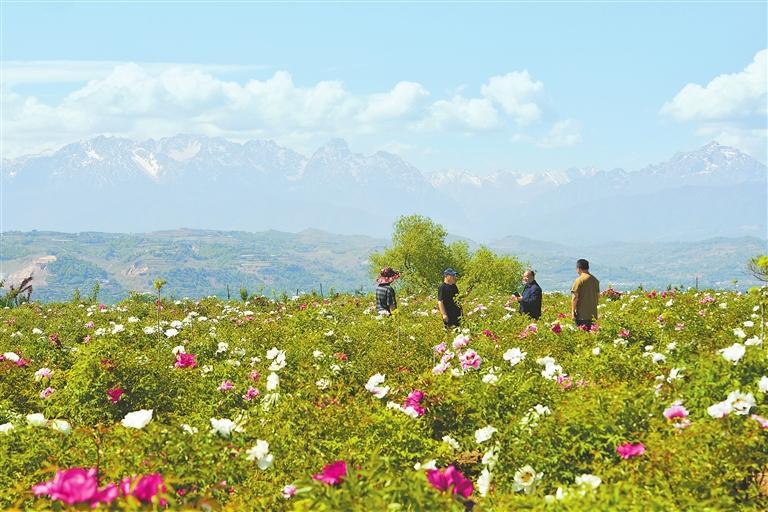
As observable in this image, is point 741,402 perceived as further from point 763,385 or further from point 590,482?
point 590,482

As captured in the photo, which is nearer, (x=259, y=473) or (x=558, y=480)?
(x=558, y=480)

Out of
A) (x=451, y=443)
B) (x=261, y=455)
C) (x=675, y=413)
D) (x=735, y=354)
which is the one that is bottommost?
(x=451, y=443)

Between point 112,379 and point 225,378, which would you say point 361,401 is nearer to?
point 225,378

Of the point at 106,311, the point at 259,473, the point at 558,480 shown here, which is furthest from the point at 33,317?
the point at 558,480

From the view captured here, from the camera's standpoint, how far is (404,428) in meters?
5.83

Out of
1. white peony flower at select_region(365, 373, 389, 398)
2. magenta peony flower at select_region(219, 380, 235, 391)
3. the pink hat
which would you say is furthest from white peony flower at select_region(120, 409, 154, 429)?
the pink hat

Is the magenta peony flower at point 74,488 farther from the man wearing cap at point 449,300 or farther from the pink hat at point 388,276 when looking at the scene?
the pink hat at point 388,276

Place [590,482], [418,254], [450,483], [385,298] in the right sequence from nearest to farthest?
[450,483], [590,482], [385,298], [418,254]

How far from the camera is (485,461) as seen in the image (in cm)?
561

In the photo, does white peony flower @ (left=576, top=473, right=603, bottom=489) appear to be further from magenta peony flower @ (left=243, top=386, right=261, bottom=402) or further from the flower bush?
magenta peony flower @ (left=243, top=386, right=261, bottom=402)

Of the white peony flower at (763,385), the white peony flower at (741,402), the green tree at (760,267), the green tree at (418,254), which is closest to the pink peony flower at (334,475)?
the white peony flower at (741,402)

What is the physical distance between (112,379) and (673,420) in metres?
6.14

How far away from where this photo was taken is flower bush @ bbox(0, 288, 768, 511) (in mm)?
3900

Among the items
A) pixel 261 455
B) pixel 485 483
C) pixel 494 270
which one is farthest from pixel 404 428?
pixel 494 270
